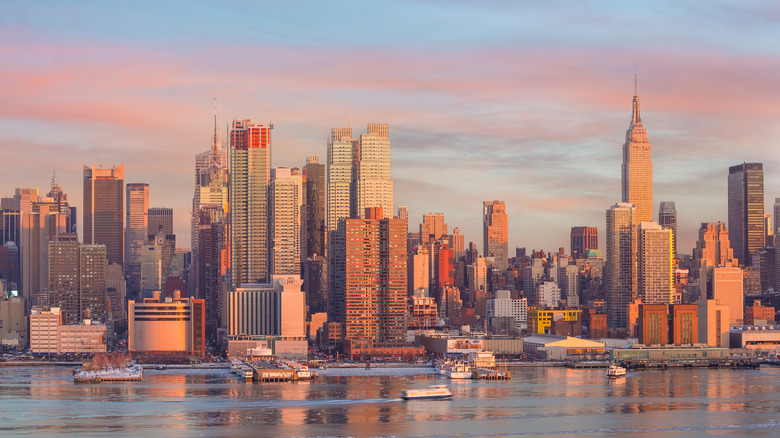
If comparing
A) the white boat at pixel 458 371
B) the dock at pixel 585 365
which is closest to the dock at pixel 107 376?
the white boat at pixel 458 371

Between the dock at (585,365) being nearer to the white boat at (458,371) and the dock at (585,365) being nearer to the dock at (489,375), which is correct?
the white boat at (458,371)

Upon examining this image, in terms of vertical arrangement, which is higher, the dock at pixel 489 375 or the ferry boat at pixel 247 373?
the ferry boat at pixel 247 373

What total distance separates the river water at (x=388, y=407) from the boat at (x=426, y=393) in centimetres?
128

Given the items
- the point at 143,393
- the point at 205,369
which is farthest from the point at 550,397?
the point at 205,369

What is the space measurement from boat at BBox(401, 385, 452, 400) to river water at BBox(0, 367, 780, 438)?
1276 mm

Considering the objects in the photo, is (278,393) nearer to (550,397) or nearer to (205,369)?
(550,397)

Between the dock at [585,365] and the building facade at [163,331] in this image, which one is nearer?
the dock at [585,365]

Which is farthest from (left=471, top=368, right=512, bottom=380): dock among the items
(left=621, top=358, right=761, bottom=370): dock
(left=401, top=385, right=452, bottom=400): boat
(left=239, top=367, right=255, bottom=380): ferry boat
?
(left=621, top=358, right=761, bottom=370): dock

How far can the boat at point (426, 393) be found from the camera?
384ft

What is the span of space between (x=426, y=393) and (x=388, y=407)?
11899 mm

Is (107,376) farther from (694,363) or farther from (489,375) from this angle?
(694,363)

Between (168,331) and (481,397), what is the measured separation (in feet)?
281

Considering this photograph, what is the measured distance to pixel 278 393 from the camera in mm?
123750

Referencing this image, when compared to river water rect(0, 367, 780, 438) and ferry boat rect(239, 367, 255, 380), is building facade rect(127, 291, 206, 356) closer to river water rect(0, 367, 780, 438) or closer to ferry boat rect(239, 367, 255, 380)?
ferry boat rect(239, 367, 255, 380)
